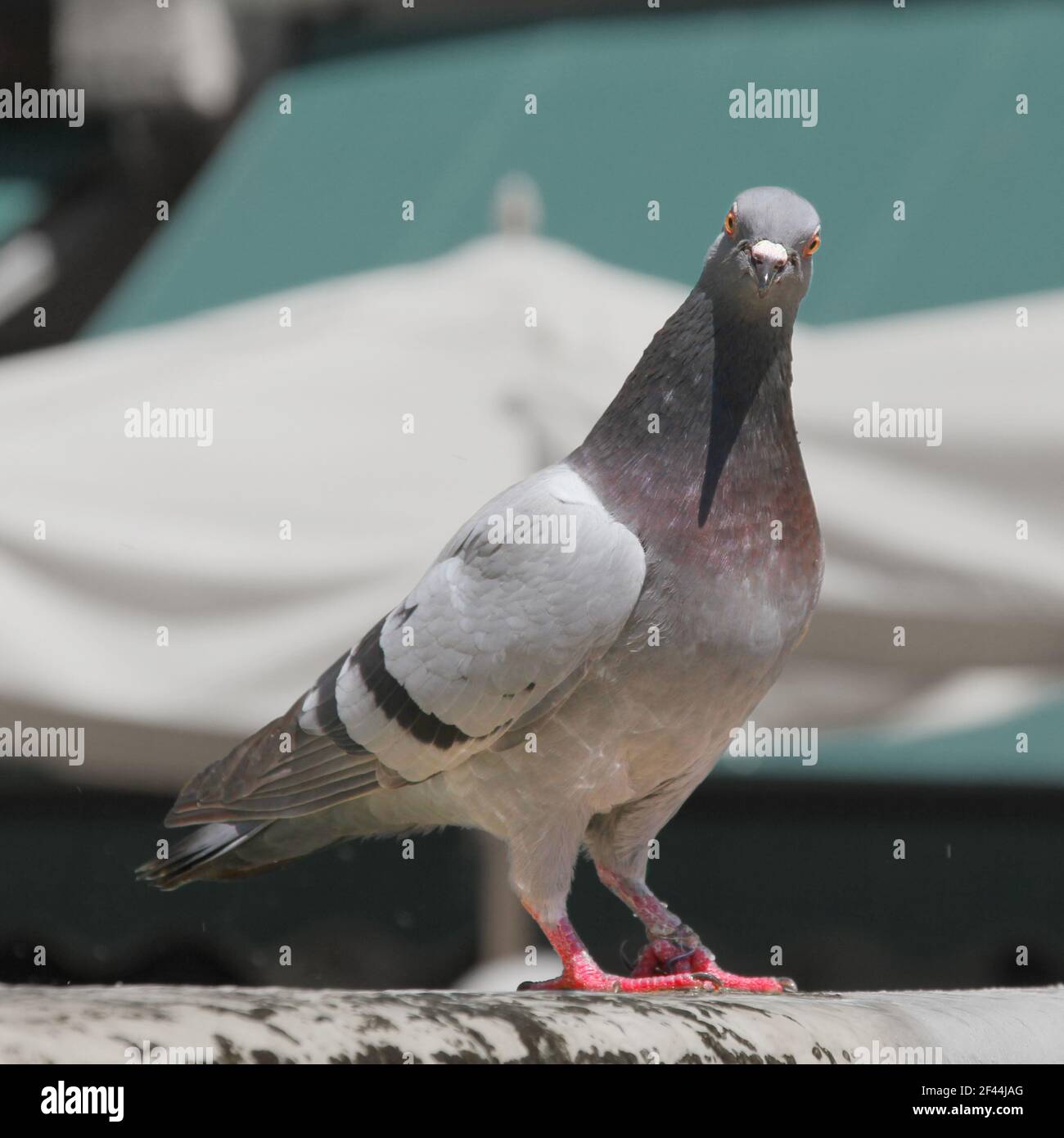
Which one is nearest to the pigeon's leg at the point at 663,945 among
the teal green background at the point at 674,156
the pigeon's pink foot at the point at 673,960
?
the pigeon's pink foot at the point at 673,960

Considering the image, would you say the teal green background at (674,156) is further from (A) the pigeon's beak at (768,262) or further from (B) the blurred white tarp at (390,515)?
(A) the pigeon's beak at (768,262)

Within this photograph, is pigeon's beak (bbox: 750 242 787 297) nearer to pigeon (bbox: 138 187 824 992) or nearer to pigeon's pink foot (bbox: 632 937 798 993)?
pigeon (bbox: 138 187 824 992)

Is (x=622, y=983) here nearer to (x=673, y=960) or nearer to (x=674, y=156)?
(x=673, y=960)

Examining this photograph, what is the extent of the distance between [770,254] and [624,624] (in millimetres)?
578

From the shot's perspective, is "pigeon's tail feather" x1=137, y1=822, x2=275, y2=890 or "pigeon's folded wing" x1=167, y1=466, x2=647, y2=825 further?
"pigeon's tail feather" x1=137, y1=822, x2=275, y2=890

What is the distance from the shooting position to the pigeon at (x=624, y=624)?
92.8 inches

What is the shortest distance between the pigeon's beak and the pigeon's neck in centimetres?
16

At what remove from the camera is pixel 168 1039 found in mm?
1419

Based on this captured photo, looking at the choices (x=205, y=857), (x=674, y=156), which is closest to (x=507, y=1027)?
(x=205, y=857)

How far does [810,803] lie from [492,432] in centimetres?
267

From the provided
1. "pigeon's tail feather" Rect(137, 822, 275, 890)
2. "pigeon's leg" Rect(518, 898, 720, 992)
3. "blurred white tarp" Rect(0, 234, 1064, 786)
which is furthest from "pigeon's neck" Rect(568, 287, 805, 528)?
"blurred white tarp" Rect(0, 234, 1064, 786)

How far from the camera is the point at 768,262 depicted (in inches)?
Result: 89.2

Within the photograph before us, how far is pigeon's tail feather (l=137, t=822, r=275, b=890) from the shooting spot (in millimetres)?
2676
